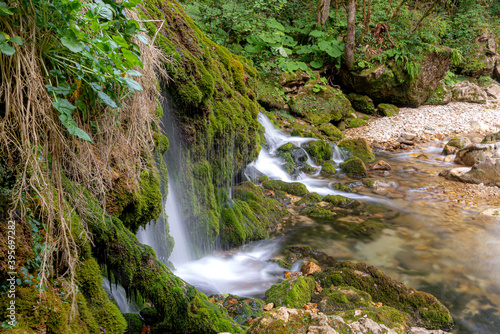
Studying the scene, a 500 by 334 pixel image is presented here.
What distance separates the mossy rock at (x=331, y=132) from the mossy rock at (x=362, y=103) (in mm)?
2911

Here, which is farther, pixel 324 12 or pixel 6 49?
pixel 324 12

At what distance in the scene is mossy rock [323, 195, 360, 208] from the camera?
26.3 ft

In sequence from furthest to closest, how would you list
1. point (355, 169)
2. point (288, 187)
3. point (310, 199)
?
point (355, 169)
point (288, 187)
point (310, 199)

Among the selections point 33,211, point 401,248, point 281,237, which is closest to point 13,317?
point 33,211

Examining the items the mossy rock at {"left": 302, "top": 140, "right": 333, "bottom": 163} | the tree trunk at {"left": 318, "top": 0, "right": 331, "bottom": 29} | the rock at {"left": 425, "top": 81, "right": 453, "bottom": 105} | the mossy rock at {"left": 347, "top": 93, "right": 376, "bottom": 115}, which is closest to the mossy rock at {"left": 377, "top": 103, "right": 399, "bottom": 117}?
the mossy rock at {"left": 347, "top": 93, "right": 376, "bottom": 115}

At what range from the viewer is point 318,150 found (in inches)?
436

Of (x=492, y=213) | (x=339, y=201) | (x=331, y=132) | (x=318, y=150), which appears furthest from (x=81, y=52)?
(x=331, y=132)

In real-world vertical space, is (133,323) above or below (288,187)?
below

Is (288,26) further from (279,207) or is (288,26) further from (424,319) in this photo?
(424,319)

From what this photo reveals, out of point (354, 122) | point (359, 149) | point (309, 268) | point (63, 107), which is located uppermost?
point (354, 122)

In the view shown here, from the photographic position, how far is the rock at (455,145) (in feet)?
40.0

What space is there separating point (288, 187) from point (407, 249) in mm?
3117

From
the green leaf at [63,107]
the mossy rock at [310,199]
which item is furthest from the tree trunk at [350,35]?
the green leaf at [63,107]

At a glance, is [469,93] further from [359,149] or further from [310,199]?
[310,199]
